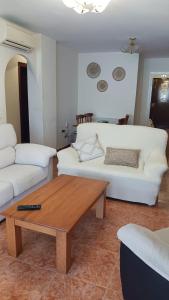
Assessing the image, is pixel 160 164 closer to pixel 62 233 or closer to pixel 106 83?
pixel 62 233

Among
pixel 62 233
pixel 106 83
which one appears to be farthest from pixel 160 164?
pixel 106 83

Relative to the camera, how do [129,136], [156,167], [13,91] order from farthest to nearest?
[13,91] → [129,136] → [156,167]

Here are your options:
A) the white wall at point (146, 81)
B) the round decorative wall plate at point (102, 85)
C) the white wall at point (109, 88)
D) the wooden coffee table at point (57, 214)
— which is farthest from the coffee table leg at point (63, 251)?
the white wall at point (146, 81)

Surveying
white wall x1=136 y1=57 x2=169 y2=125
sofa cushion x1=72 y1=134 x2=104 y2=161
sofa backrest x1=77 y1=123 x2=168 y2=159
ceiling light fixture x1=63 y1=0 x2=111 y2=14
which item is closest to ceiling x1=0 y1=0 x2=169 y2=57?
ceiling light fixture x1=63 y1=0 x2=111 y2=14

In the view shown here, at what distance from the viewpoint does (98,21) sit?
11.1ft

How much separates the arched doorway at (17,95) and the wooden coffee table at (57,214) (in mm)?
3454

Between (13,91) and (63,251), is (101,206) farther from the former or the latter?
(13,91)

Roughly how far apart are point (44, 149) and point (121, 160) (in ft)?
3.50

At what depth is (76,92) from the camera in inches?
244

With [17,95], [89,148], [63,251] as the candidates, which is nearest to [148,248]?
[63,251]

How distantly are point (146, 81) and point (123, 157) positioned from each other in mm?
4530

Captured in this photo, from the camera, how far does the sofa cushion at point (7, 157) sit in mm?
2979

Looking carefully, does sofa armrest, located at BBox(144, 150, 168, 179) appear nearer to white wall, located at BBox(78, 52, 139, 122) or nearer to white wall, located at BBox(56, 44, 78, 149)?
white wall, located at BBox(56, 44, 78, 149)

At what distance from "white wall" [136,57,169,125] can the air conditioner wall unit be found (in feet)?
12.7
